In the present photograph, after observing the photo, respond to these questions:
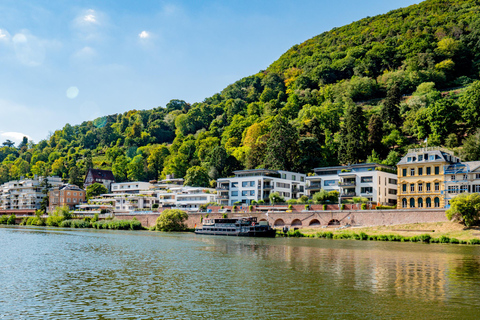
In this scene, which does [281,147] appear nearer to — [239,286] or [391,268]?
[391,268]

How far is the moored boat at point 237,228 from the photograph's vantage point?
262ft

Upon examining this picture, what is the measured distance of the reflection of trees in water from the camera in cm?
2714

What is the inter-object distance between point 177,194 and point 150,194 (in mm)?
18852

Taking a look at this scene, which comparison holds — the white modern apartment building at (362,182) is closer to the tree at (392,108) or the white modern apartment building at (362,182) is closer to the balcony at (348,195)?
the balcony at (348,195)

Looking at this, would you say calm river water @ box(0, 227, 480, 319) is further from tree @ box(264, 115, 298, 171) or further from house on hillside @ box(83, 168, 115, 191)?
house on hillside @ box(83, 168, 115, 191)

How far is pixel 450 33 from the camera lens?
16938 cm

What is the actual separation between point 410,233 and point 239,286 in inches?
1906

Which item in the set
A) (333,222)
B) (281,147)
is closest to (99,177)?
(281,147)

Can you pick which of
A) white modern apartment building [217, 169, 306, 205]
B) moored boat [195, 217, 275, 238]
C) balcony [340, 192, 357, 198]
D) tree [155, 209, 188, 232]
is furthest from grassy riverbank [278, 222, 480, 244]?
tree [155, 209, 188, 232]

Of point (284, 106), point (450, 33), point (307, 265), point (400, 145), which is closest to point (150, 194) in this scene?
point (284, 106)

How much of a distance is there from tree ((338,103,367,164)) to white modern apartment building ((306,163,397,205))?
1051 centimetres

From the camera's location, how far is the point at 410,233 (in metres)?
67.6

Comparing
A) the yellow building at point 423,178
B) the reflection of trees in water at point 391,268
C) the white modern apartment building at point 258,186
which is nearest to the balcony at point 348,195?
the yellow building at point 423,178

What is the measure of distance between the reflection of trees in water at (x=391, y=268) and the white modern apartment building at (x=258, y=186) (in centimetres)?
5584
